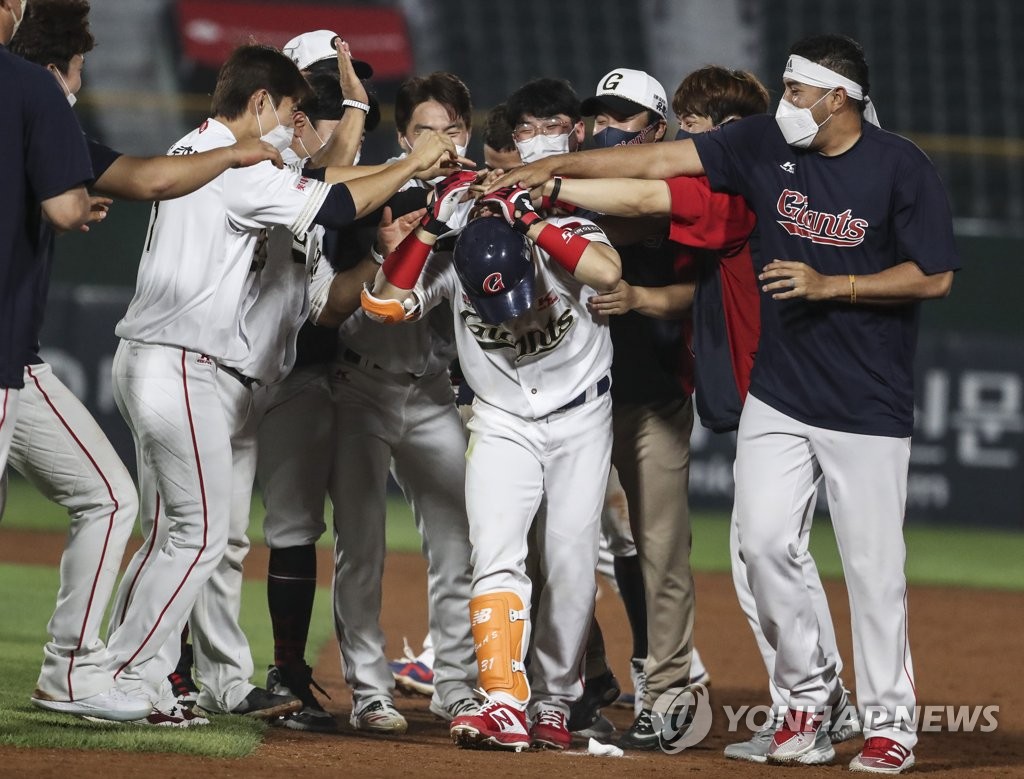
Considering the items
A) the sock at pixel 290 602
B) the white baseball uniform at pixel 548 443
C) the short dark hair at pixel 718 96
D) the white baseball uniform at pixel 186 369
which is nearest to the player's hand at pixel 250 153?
the white baseball uniform at pixel 186 369

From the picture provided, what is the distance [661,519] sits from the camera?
5.05 meters

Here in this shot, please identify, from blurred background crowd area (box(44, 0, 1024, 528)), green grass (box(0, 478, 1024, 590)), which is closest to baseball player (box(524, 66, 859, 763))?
green grass (box(0, 478, 1024, 590))

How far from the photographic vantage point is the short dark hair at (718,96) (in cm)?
526

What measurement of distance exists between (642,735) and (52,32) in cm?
298

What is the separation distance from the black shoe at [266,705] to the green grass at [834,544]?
554 cm

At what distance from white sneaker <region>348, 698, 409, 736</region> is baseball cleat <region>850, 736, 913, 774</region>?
1610 mm

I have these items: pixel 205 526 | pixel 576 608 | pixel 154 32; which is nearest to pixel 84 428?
pixel 205 526

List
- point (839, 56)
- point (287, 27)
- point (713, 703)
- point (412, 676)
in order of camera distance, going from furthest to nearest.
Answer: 1. point (287, 27)
2. point (412, 676)
3. point (713, 703)
4. point (839, 56)

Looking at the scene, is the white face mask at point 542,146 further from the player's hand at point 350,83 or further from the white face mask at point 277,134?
the white face mask at point 277,134

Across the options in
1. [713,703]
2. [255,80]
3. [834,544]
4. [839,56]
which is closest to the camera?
[839,56]

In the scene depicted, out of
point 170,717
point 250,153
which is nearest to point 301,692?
point 170,717

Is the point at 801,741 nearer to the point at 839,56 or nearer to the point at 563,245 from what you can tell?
the point at 563,245

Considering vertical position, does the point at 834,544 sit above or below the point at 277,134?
below

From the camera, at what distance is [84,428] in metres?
4.50
